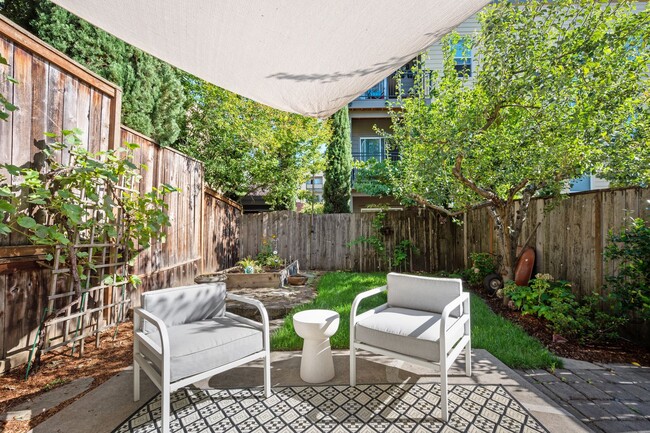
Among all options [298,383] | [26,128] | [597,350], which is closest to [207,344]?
[298,383]

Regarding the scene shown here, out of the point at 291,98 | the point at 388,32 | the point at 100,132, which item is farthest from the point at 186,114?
the point at 388,32

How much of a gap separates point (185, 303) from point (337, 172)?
25.0 ft

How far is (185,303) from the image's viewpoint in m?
2.34

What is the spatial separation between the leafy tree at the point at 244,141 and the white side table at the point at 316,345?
18.1ft

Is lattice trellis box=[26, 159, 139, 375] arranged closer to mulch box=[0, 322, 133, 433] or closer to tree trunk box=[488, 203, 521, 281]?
mulch box=[0, 322, 133, 433]

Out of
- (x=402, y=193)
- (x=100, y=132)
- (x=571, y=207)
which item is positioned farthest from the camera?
(x=402, y=193)

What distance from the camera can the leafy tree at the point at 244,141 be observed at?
6.89 metres

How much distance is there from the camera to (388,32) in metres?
1.89

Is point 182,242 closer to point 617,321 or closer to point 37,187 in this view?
point 37,187

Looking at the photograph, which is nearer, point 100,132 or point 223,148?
point 100,132

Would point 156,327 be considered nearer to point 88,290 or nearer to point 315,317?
point 315,317

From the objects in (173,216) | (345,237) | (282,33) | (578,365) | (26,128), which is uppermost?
(282,33)

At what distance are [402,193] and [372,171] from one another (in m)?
2.78

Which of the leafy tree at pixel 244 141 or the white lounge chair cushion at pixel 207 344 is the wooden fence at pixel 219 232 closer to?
the leafy tree at pixel 244 141
